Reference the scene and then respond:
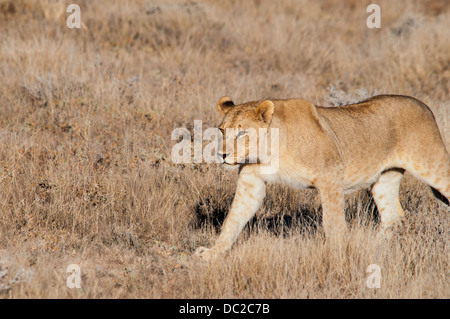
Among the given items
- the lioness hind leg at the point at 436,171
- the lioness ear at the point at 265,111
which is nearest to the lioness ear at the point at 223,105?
the lioness ear at the point at 265,111

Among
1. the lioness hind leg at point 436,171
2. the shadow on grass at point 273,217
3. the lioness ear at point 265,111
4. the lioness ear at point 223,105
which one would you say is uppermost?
the lioness ear at point 223,105

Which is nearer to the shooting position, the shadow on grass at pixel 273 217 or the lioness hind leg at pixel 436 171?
the lioness hind leg at pixel 436 171

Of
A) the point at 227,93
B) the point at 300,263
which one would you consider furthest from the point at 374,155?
the point at 227,93

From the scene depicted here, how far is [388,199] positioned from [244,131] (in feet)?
7.36

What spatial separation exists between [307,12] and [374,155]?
11254mm

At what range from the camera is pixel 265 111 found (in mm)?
4621

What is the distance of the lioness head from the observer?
4.61m

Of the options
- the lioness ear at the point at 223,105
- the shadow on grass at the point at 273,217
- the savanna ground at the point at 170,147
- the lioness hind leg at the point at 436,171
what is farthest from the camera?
the shadow on grass at the point at 273,217

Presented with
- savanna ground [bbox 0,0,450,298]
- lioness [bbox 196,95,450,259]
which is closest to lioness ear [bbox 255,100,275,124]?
lioness [bbox 196,95,450,259]

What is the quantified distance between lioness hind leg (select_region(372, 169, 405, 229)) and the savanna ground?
0.21 m

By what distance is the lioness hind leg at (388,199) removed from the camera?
601cm

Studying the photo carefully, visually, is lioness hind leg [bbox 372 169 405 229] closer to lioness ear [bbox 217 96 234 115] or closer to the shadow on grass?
the shadow on grass

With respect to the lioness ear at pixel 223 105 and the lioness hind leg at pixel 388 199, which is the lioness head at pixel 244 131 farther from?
the lioness hind leg at pixel 388 199
